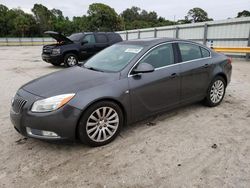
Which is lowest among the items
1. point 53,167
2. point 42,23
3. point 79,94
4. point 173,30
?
point 53,167

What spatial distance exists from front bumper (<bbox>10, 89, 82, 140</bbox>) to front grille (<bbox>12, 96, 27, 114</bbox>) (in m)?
0.06

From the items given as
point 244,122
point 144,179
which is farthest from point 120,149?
point 244,122

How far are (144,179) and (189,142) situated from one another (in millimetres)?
1076

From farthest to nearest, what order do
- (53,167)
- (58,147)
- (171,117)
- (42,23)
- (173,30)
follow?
(42,23)
(173,30)
(171,117)
(58,147)
(53,167)

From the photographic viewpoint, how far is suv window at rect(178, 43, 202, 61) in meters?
4.02

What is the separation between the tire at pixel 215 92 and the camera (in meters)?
4.43

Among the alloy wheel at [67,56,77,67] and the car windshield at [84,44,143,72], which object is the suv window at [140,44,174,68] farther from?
the alloy wheel at [67,56,77,67]

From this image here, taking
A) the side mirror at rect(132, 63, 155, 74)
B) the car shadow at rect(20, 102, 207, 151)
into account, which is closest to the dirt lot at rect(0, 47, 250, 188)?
the car shadow at rect(20, 102, 207, 151)

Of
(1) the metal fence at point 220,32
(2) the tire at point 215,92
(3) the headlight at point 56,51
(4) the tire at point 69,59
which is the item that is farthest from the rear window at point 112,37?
(2) the tire at point 215,92

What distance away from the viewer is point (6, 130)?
3678 millimetres

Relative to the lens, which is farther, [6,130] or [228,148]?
[6,130]

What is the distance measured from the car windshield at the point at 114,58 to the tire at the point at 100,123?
679 mm

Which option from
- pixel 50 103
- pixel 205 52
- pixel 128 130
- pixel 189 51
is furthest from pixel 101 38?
pixel 50 103

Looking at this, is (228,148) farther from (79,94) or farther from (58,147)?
(58,147)
